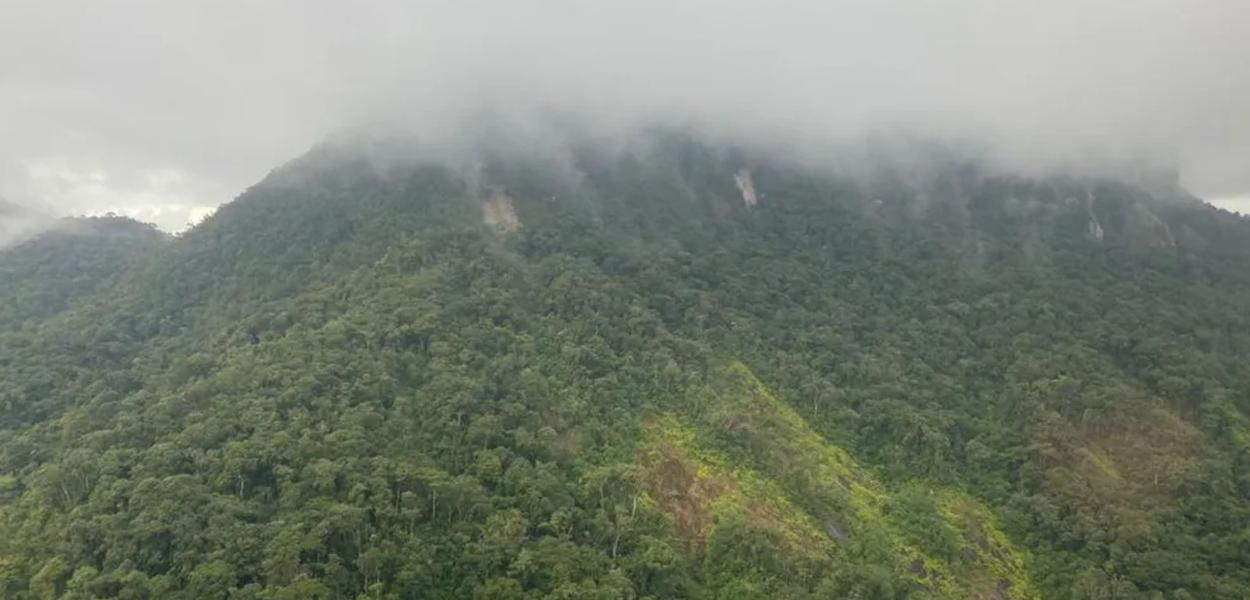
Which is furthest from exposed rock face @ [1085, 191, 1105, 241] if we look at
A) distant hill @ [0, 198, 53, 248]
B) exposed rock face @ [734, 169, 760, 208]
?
distant hill @ [0, 198, 53, 248]

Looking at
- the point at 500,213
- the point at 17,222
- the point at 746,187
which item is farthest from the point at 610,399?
the point at 17,222

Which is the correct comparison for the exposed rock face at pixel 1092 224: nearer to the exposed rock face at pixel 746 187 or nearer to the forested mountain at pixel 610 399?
the forested mountain at pixel 610 399

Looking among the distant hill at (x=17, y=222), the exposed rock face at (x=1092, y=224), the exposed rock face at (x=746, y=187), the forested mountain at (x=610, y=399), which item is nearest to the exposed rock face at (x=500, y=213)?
the forested mountain at (x=610, y=399)

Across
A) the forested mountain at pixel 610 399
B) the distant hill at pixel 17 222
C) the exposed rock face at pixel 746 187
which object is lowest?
the forested mountain at pixel 610 399

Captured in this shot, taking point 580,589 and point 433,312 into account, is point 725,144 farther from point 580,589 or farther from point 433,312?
point 580,589

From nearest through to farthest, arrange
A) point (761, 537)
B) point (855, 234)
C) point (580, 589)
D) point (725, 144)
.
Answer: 1. point (580, 589)
2. point (761, 537)
3. point (855, 234)
4. point (725, 144)

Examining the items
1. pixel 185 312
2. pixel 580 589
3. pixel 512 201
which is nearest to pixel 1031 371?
pixel 580 589

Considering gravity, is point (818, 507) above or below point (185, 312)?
below
